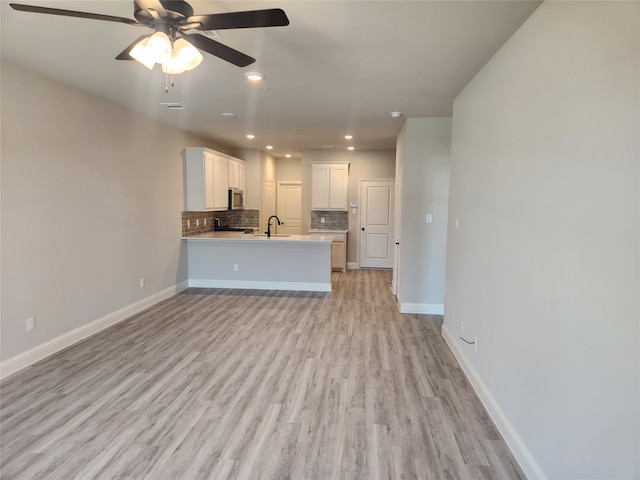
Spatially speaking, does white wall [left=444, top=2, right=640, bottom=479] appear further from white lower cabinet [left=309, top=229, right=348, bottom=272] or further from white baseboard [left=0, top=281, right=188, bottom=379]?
white lower cabinet [left=309, top=229, right=348, bottom=272]

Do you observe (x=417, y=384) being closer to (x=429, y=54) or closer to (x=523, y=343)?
(x=523, y=343)

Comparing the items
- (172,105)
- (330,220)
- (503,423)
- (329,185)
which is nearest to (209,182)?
(172,105)

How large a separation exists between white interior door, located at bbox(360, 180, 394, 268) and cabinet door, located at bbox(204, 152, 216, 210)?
3316mm

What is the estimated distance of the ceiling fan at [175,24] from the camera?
1641mm

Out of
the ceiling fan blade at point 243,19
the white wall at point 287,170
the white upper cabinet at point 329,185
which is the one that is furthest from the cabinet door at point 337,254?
the ceiling fan blade at point 243,19

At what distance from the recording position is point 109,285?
4289 millimetres

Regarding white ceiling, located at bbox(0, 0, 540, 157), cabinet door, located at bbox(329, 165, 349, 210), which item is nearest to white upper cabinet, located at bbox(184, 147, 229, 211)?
white ceiling, located at bbox(0, 0, 540, 157)

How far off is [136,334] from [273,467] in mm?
2711

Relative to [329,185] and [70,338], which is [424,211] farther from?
[70,338]

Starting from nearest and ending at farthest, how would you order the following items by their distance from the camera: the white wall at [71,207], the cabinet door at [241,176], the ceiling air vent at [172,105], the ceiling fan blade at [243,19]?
the ceiling fan blade at [243,19] < the white wall at [71,207] < the ceiling air vent at [172,105] < the cabinet door at [241,176]

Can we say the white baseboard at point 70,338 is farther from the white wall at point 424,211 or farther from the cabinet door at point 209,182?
the white wall at point 424,211

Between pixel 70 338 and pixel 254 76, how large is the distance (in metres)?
3.21

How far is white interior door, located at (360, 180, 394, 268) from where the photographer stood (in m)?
8.02

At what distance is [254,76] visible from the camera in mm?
3201
